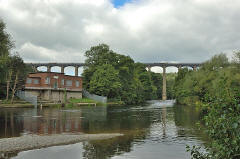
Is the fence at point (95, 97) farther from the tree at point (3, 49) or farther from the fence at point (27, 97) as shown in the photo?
the tree at point (3, 49)

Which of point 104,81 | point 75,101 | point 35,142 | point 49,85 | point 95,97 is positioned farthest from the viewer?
point 104,81

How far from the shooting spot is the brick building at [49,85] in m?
58.3

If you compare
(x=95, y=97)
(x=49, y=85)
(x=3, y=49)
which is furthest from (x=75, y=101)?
(x=3, y=49)

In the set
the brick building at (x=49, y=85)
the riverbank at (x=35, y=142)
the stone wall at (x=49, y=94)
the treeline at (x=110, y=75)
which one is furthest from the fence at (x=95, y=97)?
the riverbank at (x=35, y=142)

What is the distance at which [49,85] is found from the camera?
59500 millimetres

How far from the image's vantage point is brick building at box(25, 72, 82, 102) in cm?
5831

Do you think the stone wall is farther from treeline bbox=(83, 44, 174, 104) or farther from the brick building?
treeline bbox=(83, 44, 174, 104)

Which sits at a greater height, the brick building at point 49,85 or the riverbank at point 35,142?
the brick building at point 49,85

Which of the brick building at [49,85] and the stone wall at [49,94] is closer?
the brick building at [49,85]

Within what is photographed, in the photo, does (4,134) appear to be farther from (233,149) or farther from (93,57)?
(93,57)

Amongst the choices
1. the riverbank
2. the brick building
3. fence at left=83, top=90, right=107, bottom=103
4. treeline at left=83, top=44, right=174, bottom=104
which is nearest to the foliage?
treeline at left=83, top=44, right=174, bottom=104

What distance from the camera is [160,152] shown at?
535 inches

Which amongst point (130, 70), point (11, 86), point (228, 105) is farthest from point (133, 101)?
point (228, 105)

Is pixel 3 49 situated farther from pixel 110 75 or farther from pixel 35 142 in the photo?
pixel 110 75
